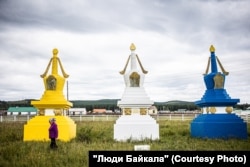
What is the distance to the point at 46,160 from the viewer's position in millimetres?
9227

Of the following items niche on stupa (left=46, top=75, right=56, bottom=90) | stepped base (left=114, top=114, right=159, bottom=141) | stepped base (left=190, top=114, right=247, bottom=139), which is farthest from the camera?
niche on stupa (left=46, top=75, right=56, bottom=90)

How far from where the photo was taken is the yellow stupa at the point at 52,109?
14.6 metres

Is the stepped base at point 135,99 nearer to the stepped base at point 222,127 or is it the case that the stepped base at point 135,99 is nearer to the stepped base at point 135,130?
the stepped base at point 135,130

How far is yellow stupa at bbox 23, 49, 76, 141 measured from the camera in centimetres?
1463

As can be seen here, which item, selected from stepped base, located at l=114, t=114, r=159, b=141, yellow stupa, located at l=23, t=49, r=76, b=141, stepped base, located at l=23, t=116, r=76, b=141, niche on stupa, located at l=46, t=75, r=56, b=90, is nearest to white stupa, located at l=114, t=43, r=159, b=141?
stepped base, located at l=114, t=114, r=159, b=141

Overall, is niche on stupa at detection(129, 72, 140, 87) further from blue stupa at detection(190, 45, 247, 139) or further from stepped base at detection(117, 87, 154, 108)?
blue stupa at detection(190, 45, 247, 139)

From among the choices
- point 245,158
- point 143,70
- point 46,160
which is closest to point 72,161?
point 46,160

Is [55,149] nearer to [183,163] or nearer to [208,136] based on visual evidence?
[183,163]

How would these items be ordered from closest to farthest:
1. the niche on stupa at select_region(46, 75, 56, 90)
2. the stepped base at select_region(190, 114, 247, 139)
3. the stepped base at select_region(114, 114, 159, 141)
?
the stepped base at select_region(114, 114, 159, 141) → the stepped base at select_region(190, 114, 247, 139) → the niche on stupa at select_region(46, 75, 56, 90)

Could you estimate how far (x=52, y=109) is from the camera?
1530 cm

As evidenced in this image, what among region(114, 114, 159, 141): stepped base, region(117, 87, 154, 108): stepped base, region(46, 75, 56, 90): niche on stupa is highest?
region(46, 75, 56, 90): niche on stupa

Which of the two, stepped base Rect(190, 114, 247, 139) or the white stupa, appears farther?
stepped base Rect(190, 114, 247, 139)

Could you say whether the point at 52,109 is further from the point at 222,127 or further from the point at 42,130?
the point at 222,127

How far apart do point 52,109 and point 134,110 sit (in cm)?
408
